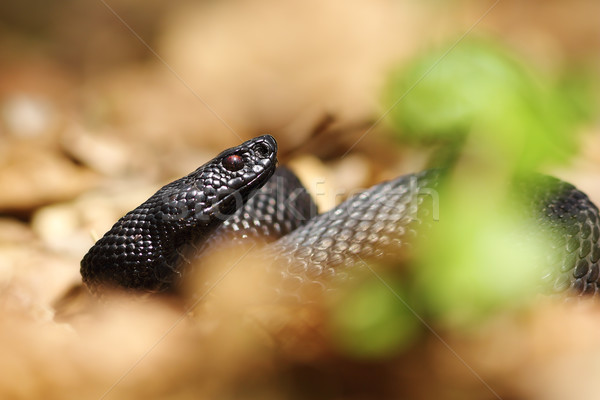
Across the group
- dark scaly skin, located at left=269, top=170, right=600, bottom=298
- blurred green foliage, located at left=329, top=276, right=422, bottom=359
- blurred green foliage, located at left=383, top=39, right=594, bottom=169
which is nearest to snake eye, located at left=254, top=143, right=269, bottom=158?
dark scaly skin, located at left=269, top=170, right=600, bottom=298

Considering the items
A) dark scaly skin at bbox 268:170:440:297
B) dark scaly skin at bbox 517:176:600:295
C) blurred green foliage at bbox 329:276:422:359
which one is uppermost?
blurred green foliage at bbox 329:276:422:359

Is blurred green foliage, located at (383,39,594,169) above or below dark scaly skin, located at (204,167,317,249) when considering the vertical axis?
above

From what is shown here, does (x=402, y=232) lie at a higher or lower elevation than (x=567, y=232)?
higher

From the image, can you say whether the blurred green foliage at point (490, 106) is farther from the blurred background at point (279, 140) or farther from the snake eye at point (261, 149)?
the snake eye at point (261, 149)

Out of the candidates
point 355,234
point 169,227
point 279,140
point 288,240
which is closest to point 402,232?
point 355,234

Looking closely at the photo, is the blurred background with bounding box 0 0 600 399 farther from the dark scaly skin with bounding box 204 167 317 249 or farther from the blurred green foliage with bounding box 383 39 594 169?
the dark scaly skin with bounding box 204 167 317 249

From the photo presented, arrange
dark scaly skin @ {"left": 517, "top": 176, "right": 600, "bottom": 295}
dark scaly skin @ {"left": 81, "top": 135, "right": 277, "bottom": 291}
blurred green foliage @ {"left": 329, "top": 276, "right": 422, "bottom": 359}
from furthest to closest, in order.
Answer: dark scaly skin @ {"left": 81, "top": 135, "right": 277, "bottom": 291} → dark scaly skin @ {"left": 517, "top": 176, "right": 600, "bottom": 295} → blurred green foliage @ {"left": 329, "top": 276, "right": 422, "bottom": 359}

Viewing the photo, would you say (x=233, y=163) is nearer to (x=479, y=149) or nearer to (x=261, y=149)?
(x=261, y=149)

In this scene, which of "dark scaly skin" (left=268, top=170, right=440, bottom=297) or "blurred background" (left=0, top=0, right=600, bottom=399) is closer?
"blurred background" (left=0, top=0, right=600, bottom=399)
